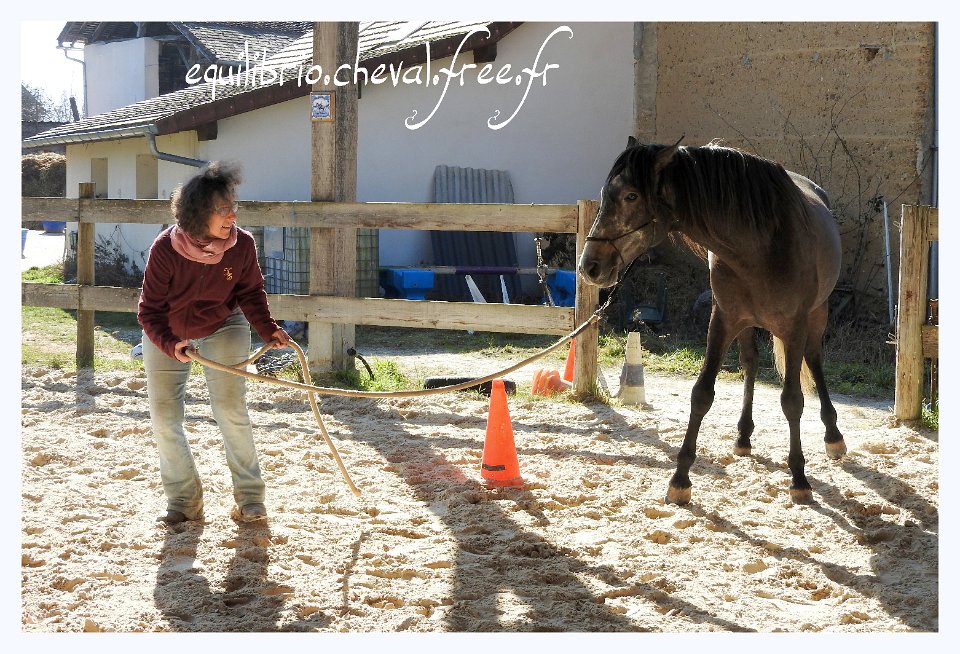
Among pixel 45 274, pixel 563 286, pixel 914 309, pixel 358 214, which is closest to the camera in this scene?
pixel 914 309

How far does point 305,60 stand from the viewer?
13352 millimetres

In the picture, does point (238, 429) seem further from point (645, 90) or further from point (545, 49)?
point (545, 49)

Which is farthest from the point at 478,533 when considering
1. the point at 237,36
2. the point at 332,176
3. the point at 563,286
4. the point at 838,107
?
the point at 237,36

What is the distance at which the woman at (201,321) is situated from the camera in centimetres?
373

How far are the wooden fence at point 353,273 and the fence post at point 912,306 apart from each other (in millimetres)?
1997

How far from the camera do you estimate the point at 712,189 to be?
423 centimetres

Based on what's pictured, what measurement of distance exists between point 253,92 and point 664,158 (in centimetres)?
920

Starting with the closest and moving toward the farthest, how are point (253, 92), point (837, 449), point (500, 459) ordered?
point (500, 459), point (837, 449), point (253, 92)

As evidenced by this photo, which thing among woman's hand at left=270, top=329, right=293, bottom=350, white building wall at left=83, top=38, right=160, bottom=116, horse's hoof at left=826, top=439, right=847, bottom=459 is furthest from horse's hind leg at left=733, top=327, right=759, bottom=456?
white building wall at left=83, top=38, right=160, bottom=116

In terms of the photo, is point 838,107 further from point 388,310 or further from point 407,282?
point 388,310

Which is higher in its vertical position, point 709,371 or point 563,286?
point 563,286

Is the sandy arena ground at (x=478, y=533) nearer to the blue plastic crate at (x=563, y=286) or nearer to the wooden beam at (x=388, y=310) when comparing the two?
the wooden beam at (x=388, y=310)

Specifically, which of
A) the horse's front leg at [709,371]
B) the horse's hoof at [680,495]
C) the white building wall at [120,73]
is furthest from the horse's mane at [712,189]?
the white building wall at [120,73]

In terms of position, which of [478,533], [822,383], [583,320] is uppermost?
[583,320]
